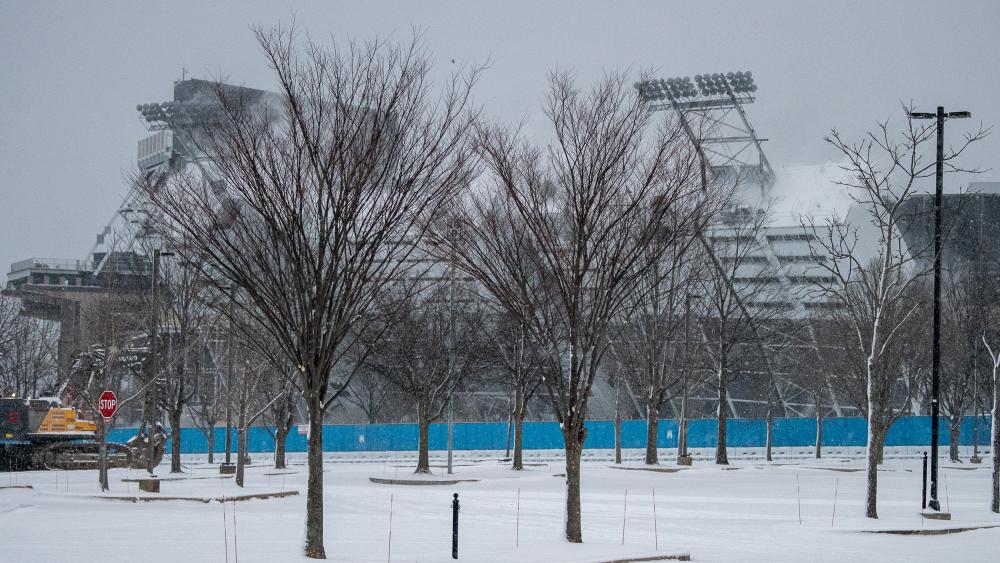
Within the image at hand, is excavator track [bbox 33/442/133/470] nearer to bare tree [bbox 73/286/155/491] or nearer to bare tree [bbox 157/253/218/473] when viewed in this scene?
bare tree [bbox 73/286/155/491]

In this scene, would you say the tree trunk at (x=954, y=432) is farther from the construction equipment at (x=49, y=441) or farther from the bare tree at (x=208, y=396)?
the construction equipment at (x=49, y=441)

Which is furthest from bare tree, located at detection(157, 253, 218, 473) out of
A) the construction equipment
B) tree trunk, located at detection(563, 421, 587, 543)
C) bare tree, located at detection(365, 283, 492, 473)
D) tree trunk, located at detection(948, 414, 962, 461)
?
tree trunk, located at detection(948, 414, 962, 461)

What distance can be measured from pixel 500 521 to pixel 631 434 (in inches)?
1729

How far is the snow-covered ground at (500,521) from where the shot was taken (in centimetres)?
1678

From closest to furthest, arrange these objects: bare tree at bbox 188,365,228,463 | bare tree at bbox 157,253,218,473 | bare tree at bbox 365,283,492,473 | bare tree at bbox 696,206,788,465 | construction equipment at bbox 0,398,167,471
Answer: bare tree at bbox 157,253,218,473, bare tree at bbox 365,283,492,473, construction equipment at bbox 0,398,167,471, bare tree at bbox 696,206,788,465, bare tree at bbox 188,365,228,463

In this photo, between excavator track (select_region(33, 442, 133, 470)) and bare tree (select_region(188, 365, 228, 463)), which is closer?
excavator track (select_region(33, 442, 133, 470))

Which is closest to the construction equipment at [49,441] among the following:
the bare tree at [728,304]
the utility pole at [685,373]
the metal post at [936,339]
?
the utility pole at [685,373]

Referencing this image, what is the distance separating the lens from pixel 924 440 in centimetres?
6375

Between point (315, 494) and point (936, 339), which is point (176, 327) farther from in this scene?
point (936, 339)

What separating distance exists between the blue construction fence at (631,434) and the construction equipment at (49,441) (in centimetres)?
2078

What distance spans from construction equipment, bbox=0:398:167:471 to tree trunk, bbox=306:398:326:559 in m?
28.4

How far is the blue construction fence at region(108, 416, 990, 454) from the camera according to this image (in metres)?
64.1

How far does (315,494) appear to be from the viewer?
608 inches

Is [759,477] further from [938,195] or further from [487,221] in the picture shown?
[487,221]
